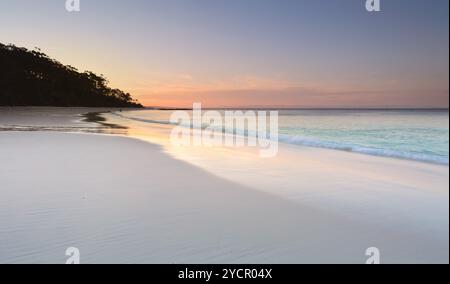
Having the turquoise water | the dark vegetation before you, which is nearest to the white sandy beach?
the turquoise water

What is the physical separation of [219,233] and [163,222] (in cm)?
61

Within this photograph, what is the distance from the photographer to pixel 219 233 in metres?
3.16

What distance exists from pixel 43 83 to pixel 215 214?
198 ft

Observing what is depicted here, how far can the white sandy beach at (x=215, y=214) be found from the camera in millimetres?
A: 2803

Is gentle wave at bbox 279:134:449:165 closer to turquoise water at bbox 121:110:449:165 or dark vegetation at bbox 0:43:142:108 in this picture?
turquoise water at bbox 121:110:449:165

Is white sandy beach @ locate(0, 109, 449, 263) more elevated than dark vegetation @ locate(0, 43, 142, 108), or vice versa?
dark vegetation @ locate(0, 43, 142, 108)

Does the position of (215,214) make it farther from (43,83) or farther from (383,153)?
(43,83)

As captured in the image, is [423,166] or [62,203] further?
[423,166]

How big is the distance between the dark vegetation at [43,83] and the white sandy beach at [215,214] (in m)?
50.2

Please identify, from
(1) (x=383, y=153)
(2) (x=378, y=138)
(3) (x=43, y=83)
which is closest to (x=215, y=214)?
(1) (x=383, y=153)

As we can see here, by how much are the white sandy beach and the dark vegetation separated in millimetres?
50187

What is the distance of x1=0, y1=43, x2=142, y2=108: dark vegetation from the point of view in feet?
160
